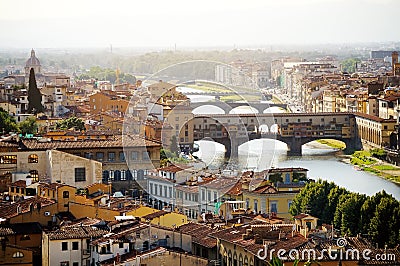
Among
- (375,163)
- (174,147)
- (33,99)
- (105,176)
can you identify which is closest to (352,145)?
(375,163)

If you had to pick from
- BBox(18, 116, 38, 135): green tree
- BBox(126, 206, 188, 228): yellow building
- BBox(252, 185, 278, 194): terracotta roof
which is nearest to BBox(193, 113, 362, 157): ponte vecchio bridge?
BBox(18, 116, 38, 135): green tree

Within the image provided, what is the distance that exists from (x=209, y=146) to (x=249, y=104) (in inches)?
43.4

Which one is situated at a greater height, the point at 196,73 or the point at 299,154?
the point at 196,73

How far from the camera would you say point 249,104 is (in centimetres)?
1725

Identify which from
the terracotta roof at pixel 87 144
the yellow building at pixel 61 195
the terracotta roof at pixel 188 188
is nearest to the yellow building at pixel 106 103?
the terracotta roof at pixel 87 144

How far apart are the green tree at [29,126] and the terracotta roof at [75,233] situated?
7.93 meters

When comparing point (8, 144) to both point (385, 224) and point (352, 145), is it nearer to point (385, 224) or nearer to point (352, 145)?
point (385, 224)

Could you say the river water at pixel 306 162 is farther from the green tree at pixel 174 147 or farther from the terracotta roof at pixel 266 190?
the terracotta roof at pixel 266 190

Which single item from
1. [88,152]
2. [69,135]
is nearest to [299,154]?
[69,135]

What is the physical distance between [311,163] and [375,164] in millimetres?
892

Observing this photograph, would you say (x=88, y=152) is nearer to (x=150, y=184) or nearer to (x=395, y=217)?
(x=150, y=184)

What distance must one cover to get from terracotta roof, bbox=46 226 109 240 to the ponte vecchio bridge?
10.9 m

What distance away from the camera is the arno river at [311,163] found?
1312 centimetres

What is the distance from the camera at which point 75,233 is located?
6.43 m
